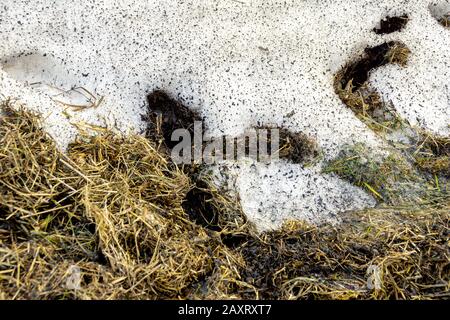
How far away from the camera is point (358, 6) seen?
3.06 m

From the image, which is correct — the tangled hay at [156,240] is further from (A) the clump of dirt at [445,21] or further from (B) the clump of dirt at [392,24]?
(A) the clump of dirt at [445,21]

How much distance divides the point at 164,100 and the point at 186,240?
86 centimetres

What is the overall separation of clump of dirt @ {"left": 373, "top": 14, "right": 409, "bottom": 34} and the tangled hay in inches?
44.7

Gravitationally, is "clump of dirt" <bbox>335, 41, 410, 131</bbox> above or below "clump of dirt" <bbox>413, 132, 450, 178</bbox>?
above

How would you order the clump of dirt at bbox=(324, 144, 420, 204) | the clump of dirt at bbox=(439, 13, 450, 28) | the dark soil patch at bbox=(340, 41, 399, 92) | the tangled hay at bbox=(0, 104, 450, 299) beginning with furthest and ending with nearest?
the clump of dirt at bbox=(439, 13, 450, 28), the dark soil patch at bbox=(340, 41, 399, 92), the clump of dirt at bbox=(324, 144, 420, 204), the tangled hay at bbox=(0, 104, 450, 299)

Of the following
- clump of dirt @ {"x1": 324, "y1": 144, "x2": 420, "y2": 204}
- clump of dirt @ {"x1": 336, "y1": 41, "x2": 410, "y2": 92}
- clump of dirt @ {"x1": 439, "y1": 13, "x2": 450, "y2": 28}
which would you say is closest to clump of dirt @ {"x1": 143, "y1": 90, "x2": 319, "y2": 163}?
clump of dirt @ {"x1": 324, "y1": 144, "x2": 420, "y2": 204}

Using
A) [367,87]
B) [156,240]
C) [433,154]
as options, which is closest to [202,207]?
[156,240]

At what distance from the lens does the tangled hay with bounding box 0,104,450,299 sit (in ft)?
7.00

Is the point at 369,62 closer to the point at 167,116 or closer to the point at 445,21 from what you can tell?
the point at 445,21

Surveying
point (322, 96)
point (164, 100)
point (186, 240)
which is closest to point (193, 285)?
point (186, 240)

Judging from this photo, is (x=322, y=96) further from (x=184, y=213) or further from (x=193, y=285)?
(x=193, y=285)

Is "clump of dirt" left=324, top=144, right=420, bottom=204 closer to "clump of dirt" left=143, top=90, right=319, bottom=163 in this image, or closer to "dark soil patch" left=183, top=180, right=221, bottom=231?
"clump of dirt" left=143, top=90, right=319, bottom=163

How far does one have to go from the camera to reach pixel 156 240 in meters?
2.29

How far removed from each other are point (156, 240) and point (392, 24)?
6.56 ft
